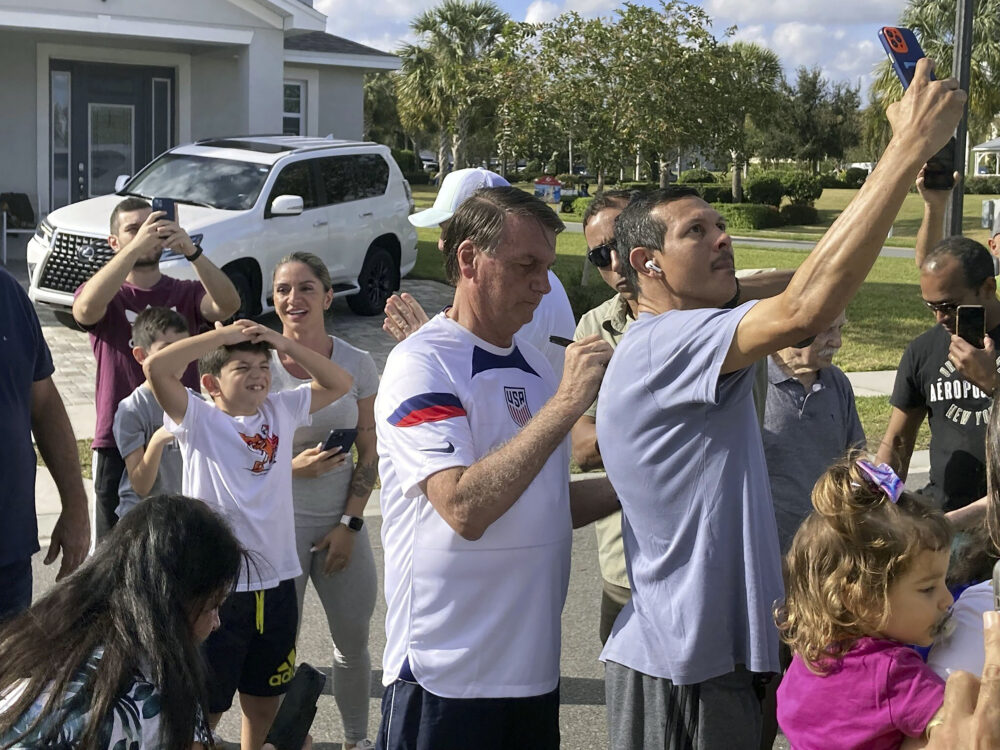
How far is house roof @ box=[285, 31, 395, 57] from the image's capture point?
22.8 metres

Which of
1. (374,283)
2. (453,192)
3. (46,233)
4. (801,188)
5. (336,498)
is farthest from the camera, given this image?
(801,188)

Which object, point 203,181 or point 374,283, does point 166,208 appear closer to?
point 203,181

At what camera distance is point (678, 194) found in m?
2.94

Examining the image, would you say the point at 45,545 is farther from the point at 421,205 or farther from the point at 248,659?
the point at 421,205

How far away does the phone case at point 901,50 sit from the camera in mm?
3213

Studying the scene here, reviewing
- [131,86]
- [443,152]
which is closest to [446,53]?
[443,152]

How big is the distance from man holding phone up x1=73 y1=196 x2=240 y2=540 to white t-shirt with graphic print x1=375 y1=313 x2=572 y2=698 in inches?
103

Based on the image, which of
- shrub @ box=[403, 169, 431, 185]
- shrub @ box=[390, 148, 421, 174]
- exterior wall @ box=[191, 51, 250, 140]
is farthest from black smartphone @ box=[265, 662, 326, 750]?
shrub @ box=[390, 148, 421, 174]

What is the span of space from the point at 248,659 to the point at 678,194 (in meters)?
2.29

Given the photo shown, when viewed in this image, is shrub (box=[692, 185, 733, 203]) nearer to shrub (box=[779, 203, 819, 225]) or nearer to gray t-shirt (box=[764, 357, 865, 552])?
shrub (box=[779, 203, 819, 225])

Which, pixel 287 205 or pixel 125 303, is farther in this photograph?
pixel 287 205

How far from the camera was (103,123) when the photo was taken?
64.1ft

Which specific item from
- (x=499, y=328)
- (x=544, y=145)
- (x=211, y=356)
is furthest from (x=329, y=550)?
(x=544, y=145)

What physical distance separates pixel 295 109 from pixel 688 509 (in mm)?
22219
